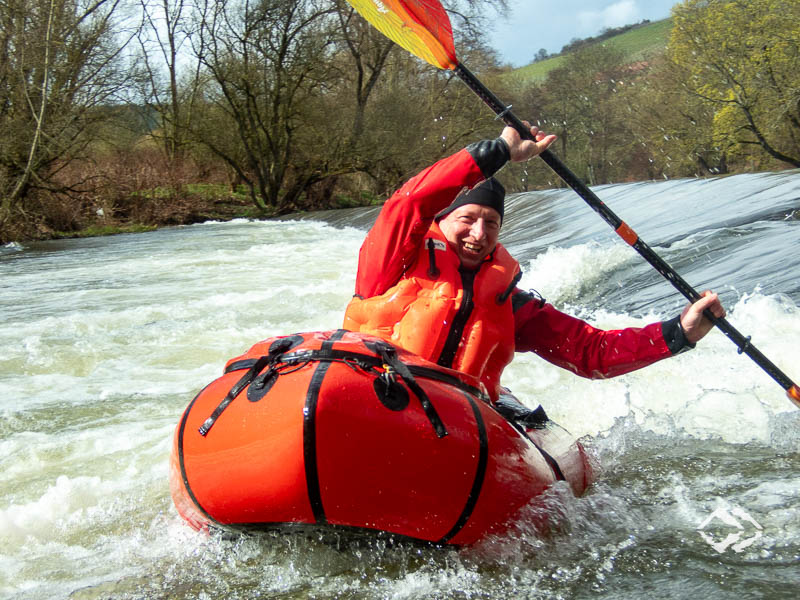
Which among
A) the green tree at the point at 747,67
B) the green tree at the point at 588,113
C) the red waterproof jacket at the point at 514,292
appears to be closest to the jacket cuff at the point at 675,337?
the red waterproof jacket at the point at 514,292

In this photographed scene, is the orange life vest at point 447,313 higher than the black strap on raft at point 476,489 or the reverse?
higher

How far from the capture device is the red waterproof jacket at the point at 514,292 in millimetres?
2678

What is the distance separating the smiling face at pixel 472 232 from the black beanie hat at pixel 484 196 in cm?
2

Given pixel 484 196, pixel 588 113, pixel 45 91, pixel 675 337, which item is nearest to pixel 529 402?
pixel 675 337

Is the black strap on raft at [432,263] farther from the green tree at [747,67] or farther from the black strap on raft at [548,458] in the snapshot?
the green tree at [747,67]

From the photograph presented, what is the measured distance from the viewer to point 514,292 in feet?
10.0

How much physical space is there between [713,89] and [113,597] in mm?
21842

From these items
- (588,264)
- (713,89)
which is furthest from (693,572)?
(713,89)

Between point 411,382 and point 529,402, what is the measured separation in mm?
2261

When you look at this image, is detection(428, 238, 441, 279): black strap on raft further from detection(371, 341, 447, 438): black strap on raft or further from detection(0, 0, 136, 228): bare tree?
detection(0, 0, 136, 228): bare tree

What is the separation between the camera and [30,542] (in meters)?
2.65

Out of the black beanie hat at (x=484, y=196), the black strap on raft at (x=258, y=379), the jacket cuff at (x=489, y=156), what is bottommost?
the black strap on raft at (x=258, y=379)

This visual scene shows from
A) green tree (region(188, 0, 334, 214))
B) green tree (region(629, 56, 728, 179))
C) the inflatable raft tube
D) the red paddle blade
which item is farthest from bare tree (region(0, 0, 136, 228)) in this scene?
green tree (region(629, 56, 728, 179))

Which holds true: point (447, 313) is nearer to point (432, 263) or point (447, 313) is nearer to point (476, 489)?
point (432, 263)
